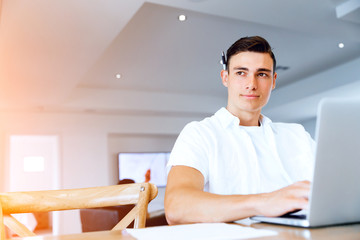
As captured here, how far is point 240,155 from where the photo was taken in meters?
1.09

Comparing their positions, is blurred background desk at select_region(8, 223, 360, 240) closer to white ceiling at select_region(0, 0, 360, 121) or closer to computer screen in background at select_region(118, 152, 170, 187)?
white ceiling at select_region(0, 0, 360, 121)

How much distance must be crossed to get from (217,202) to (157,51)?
13.8 ft

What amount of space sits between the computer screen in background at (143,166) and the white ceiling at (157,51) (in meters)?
1.05

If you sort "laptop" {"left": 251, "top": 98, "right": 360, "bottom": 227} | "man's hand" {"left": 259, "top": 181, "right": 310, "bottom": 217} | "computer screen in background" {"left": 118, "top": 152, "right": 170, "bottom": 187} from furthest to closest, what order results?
"computer screen in background" {"left": 118, "top": 152, "right": 170, "bottom": 187} → "man's hand" {"left": 259, "top": 181, "right": 310, "bottom": 217} → "laptop" {"left": 251, "top": 98, "right": 360, "bottom": 227}

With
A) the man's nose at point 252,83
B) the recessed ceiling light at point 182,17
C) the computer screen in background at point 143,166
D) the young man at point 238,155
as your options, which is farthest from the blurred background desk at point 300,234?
the computer screen in background at point 143,166

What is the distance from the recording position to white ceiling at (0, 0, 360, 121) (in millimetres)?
2873

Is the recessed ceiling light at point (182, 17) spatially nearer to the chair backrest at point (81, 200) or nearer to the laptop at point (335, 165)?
the chair backrest at point (81, 200)

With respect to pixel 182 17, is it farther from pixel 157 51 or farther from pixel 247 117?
pixel 247 117

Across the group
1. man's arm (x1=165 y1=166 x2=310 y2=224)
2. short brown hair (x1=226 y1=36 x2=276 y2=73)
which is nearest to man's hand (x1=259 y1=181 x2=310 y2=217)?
man's arm (x1=165 y1=166 x2=310 y2=224)

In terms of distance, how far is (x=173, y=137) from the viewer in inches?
325

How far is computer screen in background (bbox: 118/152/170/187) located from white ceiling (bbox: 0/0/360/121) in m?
1.05

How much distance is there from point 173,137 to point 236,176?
283 inches

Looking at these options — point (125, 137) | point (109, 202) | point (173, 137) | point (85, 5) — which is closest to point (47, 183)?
point (125, 137)

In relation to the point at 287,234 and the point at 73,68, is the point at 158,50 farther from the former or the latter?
the point at 287,234
